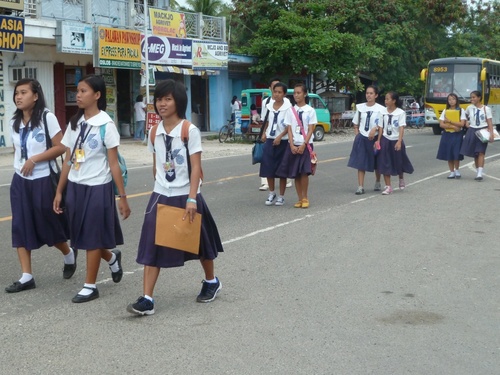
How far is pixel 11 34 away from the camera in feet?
67.0

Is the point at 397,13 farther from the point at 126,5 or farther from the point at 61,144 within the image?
the point at 61,144

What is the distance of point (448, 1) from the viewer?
41.0 meters

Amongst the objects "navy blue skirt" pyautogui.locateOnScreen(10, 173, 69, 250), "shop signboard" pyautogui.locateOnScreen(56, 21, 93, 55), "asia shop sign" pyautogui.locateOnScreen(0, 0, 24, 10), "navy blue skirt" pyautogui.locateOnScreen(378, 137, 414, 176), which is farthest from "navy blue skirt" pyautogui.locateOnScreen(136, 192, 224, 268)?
"shop signboard" pyautogui.locateOnScreen(56, 21, 93, 55)

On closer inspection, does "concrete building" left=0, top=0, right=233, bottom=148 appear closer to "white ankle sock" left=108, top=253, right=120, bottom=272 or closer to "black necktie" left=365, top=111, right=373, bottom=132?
"black necktie" left=365, top=111, right=373, bottom=132

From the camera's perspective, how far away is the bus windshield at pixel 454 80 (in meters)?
32.5

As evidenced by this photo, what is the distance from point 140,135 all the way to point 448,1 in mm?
21797

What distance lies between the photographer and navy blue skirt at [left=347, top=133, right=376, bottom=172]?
12.0 m

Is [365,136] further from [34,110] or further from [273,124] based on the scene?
[34,110]

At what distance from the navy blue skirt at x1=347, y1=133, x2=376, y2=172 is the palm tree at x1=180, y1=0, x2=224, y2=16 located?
116 feet

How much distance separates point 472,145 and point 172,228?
10066mm

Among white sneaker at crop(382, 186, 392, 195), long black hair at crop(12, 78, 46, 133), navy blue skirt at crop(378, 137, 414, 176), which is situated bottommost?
white sneaker at crop(382, 186, 392, 195)

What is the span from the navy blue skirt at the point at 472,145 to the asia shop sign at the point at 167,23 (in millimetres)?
14595

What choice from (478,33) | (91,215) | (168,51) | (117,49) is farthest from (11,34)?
(478,33)

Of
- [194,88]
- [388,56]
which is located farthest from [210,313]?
[388,56]
